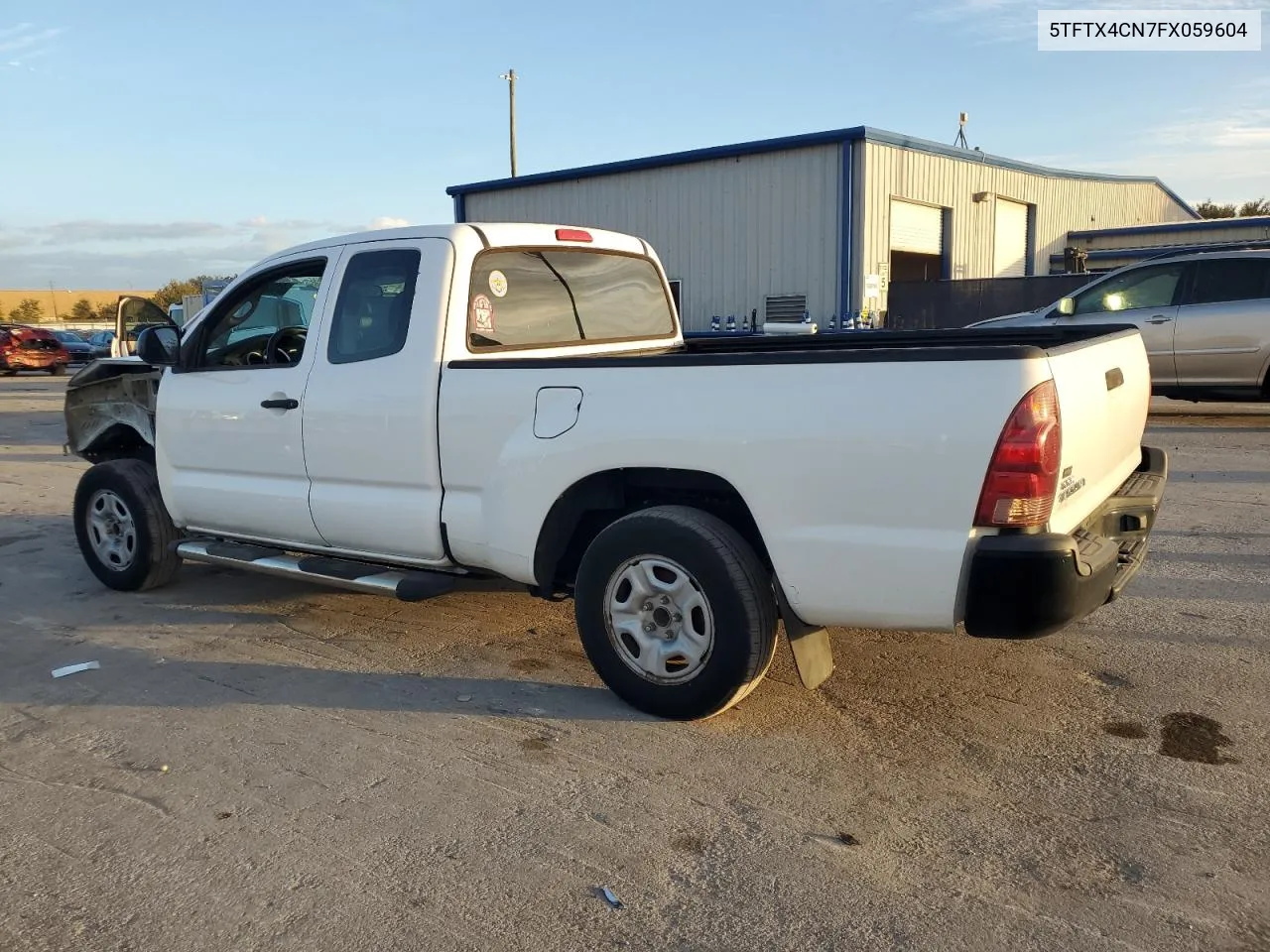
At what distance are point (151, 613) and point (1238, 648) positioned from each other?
17.4 feet

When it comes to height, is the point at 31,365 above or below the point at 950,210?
below

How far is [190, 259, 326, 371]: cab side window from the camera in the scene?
5.14 meters

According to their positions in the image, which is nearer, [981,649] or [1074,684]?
[1074,684]

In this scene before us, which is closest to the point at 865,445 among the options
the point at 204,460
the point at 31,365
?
the point at 204,460

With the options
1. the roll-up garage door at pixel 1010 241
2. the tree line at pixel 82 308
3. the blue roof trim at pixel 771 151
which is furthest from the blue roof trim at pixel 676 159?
the tree line at pixel 82 308

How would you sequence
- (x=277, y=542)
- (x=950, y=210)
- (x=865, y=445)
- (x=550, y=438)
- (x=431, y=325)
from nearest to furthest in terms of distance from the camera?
1. (x=865, y=445)
2. (x=550, y=438)
3. (x=431, y=325)
4. (x=277, y=542)
5. (x=950, y=210)

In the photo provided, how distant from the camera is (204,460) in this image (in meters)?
5.37

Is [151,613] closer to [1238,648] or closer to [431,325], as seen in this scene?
[431,325]

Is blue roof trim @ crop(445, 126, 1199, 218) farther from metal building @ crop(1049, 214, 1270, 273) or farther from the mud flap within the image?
the mud flap

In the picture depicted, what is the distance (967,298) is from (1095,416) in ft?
51.9

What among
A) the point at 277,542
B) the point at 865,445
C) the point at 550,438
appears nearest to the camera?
the point at 865,445

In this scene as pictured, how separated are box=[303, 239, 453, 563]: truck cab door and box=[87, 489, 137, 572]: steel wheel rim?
1702mm

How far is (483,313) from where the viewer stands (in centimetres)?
455

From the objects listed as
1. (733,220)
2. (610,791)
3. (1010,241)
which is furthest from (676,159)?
(610,791)
